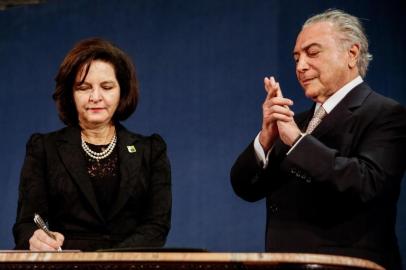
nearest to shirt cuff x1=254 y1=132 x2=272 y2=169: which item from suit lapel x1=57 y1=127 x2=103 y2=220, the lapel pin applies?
the lapel pin

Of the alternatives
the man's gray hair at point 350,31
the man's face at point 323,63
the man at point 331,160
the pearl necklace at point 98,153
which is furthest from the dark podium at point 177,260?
the man's gray hair at point 350,31

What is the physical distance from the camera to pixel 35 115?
374 centimetres

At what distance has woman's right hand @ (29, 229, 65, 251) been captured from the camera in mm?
1763

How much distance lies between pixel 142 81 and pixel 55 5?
70cm

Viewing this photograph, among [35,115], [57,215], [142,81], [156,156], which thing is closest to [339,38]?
[156,156]

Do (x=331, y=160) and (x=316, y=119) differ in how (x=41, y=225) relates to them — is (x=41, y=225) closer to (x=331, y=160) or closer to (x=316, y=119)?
(x=331, y=160)

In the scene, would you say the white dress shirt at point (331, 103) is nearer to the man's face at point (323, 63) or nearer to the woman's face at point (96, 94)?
the man's face at point (323, 63)

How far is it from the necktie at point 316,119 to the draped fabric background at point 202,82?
1.07 metres

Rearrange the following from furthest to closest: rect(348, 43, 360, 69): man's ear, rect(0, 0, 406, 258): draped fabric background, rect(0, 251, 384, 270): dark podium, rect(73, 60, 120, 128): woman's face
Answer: rect(0, 0, 406, 258): draped fabric background → rect(348, 43, 360, 69): man's ear → rect(73, 60, 120, 128): woman's face → rect(0, 251, 384, 270): dark podium

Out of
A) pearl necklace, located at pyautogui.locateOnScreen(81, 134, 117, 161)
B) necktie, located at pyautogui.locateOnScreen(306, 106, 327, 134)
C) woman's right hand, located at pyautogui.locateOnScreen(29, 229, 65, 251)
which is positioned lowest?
woman's right hand, located at pyautogui.locateOnScreen(29, 229, 65, 251)

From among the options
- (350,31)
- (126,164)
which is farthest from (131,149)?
(350,31)

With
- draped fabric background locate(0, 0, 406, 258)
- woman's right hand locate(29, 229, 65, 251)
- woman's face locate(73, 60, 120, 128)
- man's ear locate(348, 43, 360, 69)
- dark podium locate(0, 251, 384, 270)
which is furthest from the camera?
draped fabric background locate(0, 0, 406, 258)

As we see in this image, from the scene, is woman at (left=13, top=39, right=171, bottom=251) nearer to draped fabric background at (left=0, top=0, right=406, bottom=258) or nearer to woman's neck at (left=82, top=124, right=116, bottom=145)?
woman's neck at (left=82, top=124, right=116, bottom=145)

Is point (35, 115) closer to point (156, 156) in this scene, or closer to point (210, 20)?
point (210, 20)
